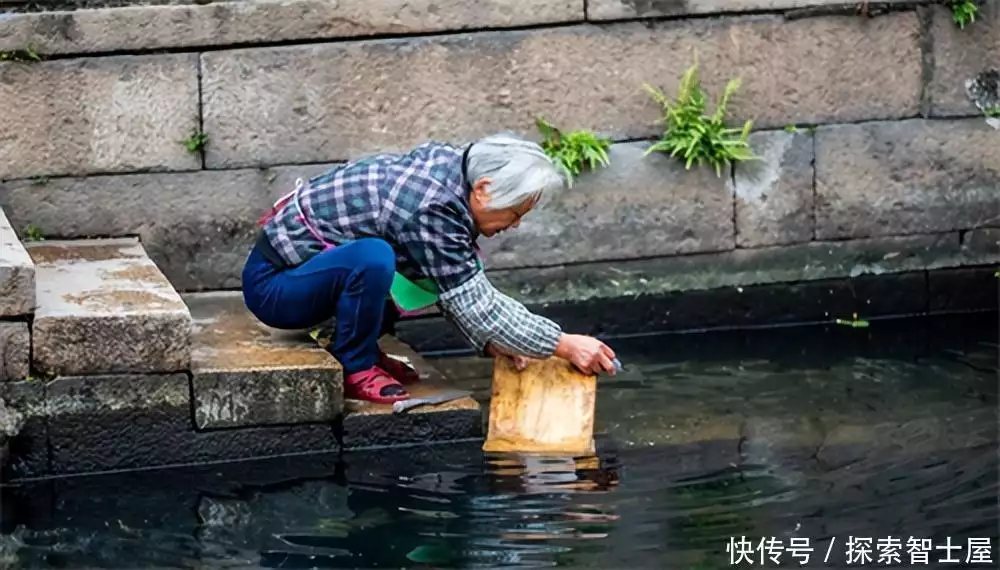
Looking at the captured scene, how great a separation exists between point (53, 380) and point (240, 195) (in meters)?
1.89

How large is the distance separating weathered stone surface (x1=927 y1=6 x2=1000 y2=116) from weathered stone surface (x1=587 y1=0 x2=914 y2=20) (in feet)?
0.92

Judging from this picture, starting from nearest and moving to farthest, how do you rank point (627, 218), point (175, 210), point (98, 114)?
point (98, 114)
point (175, 210)
point (627, 218)

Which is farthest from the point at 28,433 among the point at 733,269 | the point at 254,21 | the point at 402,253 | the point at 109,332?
the point at 733,269

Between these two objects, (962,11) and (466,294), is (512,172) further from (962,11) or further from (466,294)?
(962,11)

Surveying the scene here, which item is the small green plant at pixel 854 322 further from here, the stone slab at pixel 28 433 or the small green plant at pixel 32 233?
the stone slab at pixel 28 433

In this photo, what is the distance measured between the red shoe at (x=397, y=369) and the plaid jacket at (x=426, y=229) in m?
0.46

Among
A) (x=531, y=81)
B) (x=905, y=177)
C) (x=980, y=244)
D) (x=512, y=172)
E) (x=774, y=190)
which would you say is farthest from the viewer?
(x=980, y=244)

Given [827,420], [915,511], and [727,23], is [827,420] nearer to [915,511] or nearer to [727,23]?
[915,511]

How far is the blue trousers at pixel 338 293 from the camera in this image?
552 cm

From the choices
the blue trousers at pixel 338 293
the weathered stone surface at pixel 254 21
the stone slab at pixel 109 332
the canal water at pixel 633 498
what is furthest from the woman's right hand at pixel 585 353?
the weathered stone surface at pixel 254 21

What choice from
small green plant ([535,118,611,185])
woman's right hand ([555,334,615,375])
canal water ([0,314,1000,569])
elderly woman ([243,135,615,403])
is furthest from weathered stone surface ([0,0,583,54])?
woman's right hand ([555,334,615,375])

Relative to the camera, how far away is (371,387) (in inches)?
226

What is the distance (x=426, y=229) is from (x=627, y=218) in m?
2.13

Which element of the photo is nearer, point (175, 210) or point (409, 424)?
point (409, 424)
